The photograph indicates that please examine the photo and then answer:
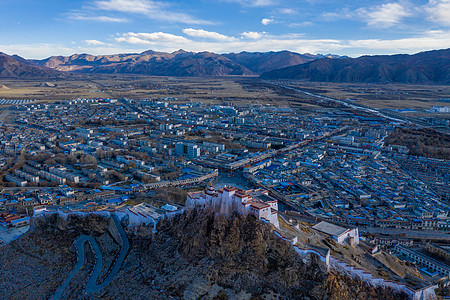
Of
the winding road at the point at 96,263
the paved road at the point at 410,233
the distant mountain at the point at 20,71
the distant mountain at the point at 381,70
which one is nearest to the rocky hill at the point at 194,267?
the winding road at the point at 96,263

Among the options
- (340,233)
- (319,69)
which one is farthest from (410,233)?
(319,69)

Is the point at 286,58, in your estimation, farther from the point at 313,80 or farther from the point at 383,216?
the point at 383,216

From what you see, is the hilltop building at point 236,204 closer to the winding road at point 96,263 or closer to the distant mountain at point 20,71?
the winding road at point 96,263

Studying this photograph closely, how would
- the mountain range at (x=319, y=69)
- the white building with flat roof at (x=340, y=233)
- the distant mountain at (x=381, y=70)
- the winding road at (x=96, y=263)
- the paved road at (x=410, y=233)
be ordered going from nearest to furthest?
the winding road at (x=96, y=263), the white building with flat roof at (x=340, y=233), the paved road at (x=410, y=233), the distant mountain at (x=381, y=70), the mountain range at (x=319, y=69)

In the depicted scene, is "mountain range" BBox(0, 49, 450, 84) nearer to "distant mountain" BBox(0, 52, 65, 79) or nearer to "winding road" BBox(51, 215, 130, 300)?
"distant mountain" BBox(0, 52, 65, 79)

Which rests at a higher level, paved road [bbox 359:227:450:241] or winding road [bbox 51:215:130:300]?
winding road [bbox 51:215:130:300]

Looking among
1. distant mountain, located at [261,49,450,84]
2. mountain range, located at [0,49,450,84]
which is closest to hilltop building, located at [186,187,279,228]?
mountain range, located at [0,49,450,84]
